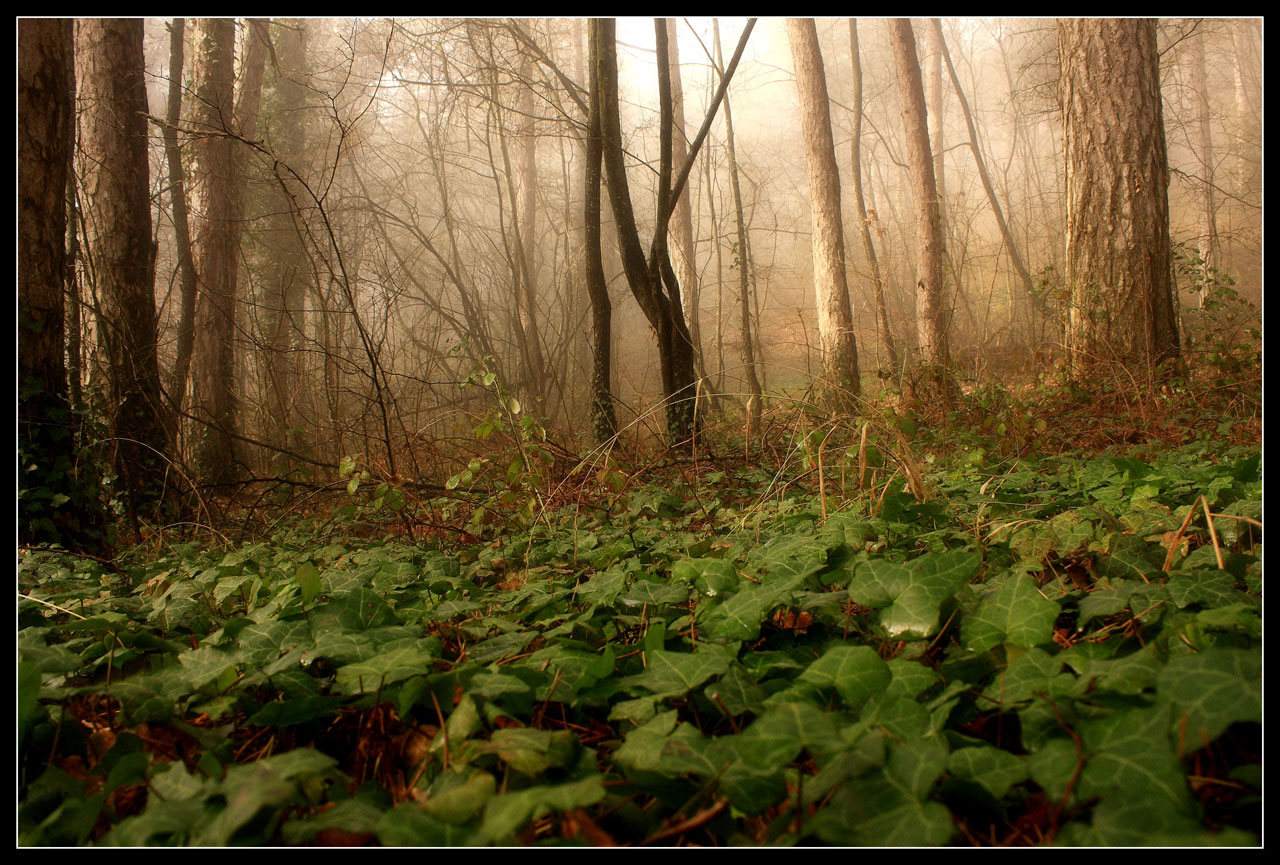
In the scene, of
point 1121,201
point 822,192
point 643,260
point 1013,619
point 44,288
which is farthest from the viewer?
point 822,192

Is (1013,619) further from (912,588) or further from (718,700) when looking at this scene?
(718,700)

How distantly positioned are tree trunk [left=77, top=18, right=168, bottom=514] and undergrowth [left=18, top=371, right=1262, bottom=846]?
269 centimetres

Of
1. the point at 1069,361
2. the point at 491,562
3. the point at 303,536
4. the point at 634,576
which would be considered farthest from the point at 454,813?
the point at 1069,361

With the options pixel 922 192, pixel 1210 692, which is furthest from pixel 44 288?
pixel 922 192

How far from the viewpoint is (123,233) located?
16.1 feet

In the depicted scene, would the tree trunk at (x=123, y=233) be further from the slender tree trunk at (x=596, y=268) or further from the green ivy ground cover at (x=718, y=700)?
the green ivy ground cover at (x=718, y=700)

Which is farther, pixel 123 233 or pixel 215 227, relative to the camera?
pixel 215 227

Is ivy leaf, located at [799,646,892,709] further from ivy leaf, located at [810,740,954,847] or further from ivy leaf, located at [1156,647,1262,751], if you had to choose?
ivy leaf, located at [1156,647,1262,751]

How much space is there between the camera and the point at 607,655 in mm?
1165

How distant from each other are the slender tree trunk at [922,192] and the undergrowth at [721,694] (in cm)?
618

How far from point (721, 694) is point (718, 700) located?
0.07ft

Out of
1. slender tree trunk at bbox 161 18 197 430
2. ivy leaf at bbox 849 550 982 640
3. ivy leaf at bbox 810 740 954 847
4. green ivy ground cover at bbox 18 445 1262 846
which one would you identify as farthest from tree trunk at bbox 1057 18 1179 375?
slender tree trunk at bbox 161 18 197 430

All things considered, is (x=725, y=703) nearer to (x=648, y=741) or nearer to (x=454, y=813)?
(x=648, y=741)

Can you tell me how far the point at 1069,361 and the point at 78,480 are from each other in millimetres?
5882
